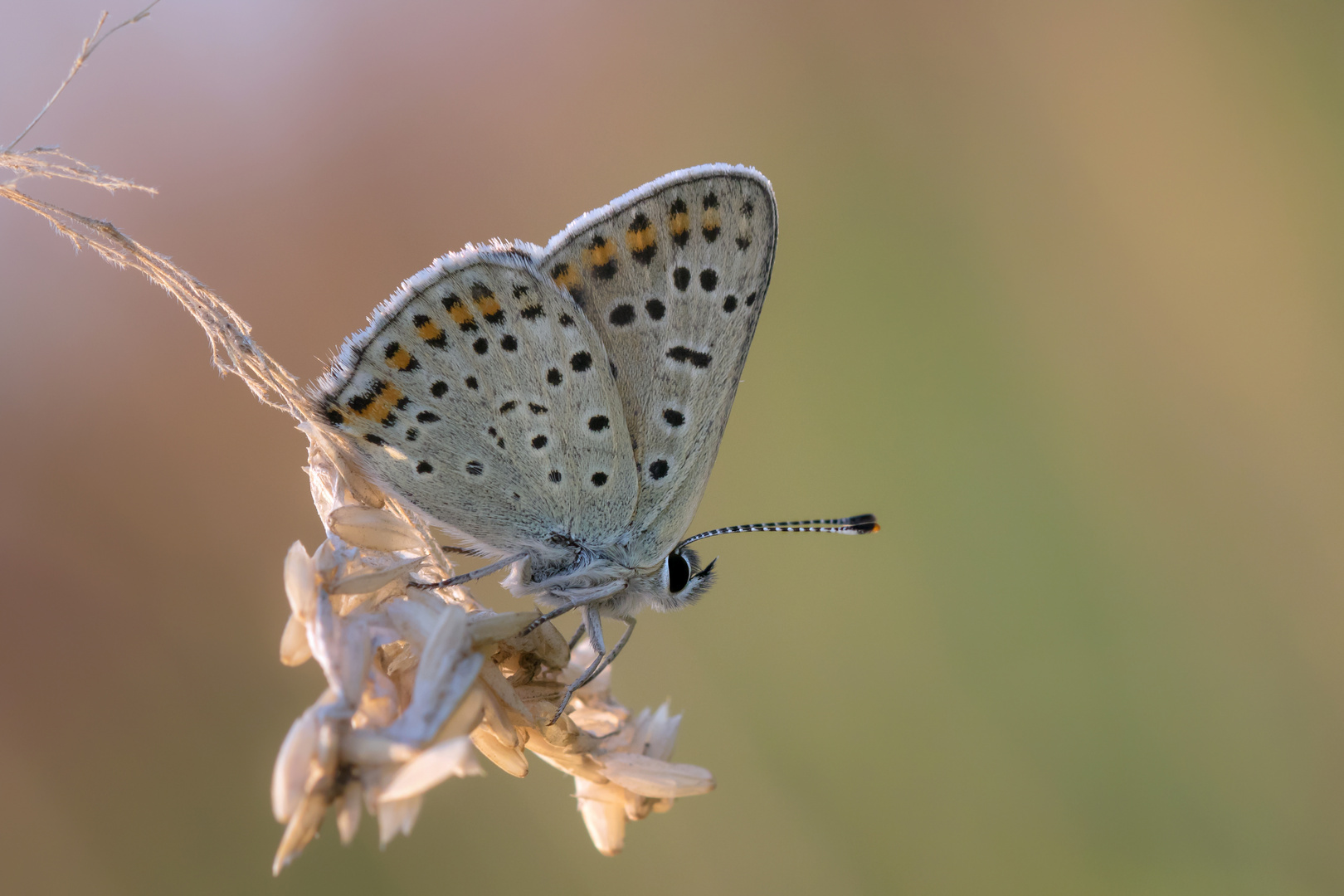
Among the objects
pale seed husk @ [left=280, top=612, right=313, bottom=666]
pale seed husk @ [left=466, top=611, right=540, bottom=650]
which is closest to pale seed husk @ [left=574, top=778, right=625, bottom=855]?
pale seed husk @ [left=466, top=611, right=540, bottom=650]

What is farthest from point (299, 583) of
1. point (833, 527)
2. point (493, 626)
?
point (833, 527)

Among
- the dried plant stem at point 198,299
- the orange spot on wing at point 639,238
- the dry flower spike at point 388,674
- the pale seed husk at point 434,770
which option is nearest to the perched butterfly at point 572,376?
the orange spot on wing at point 639,238

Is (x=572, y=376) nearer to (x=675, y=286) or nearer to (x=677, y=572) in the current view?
(x=675, y=286)

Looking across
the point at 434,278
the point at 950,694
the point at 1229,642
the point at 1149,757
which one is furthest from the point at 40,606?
the point at 1229,642

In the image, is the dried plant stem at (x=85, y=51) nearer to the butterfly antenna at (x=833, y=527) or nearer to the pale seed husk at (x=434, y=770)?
the pale seed husk at (x=434, y=770)

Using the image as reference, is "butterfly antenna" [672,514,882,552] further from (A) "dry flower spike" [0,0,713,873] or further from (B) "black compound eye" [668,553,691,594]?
(A) "dry flower spike" [0,0,713,873]

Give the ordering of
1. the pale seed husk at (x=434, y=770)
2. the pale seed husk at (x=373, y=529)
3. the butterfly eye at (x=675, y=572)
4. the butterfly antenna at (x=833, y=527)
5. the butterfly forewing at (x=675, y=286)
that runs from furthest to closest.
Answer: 1. the butterfly antenna at (x=833, y=527)
2. the butterfly eye at (x=675, y=572)
3. the butterfly forewing at (x=675, y=286)
4. the pale seed husk at (x=373, y=529)
5. the pale seed husk at (x=434, y=770)
